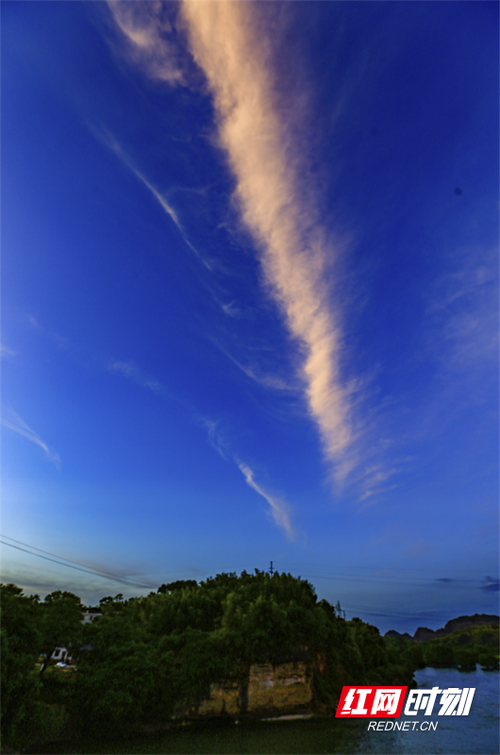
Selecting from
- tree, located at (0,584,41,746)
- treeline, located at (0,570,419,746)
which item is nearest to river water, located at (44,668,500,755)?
treeline, located at (0,570,419,746)

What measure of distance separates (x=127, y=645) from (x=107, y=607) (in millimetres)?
8904

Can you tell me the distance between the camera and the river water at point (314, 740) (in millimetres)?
32719

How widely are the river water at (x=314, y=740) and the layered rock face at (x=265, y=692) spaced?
5.59 ft

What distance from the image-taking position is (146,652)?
40406 mm

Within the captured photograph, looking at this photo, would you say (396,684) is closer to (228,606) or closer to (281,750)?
(228,606)

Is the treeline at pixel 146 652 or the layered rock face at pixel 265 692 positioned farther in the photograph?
the layered rock face at pixel 265 692

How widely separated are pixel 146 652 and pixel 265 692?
15.9 metres

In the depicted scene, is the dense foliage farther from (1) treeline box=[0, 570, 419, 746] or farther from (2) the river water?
(2) the river water

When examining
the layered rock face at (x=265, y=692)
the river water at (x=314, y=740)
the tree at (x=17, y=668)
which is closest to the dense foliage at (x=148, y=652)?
the tree at (x=17, y=668)

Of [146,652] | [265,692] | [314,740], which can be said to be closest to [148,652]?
[146,652]

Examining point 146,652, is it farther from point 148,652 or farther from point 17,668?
point 17,668

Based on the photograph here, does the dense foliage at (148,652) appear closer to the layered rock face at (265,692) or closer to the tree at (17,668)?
the tree at (17,668)

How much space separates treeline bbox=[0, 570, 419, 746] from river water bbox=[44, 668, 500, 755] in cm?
300

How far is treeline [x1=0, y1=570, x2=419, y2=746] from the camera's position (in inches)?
1216
